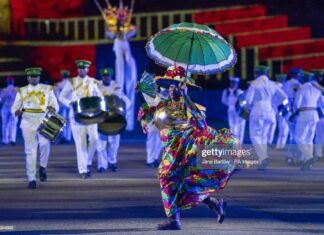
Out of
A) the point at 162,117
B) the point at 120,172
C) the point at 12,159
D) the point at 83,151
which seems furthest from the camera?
the point at 12,159

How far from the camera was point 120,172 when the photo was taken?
19.2 m

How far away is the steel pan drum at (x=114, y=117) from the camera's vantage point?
19.5 metres

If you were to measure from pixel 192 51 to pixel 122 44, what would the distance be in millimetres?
16180

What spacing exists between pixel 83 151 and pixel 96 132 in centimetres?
61

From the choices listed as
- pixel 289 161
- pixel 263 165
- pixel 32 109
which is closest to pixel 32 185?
pixel 32 109

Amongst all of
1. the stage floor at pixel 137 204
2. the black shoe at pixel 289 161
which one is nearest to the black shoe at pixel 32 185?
the stage floor at pixel 137 204

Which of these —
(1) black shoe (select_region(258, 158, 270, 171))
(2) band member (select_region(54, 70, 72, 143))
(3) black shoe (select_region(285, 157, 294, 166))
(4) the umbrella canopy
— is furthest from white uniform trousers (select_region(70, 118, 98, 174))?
(2) band member (select_region(54, 70, 72, 143))

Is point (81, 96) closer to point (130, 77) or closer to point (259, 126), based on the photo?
point (259, 126)

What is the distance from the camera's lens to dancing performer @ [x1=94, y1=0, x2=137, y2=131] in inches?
1125

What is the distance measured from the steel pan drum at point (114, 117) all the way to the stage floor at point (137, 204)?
0.73m

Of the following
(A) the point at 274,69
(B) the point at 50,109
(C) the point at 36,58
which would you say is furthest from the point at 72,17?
(B) the point at 50,109

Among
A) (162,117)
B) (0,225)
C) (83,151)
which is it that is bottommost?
(83,151)

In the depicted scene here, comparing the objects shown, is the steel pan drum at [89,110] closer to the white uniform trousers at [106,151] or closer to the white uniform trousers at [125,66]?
the white uniform trousers at [106,151]

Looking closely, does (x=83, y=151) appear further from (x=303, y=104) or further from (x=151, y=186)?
(x=303, y=104)
